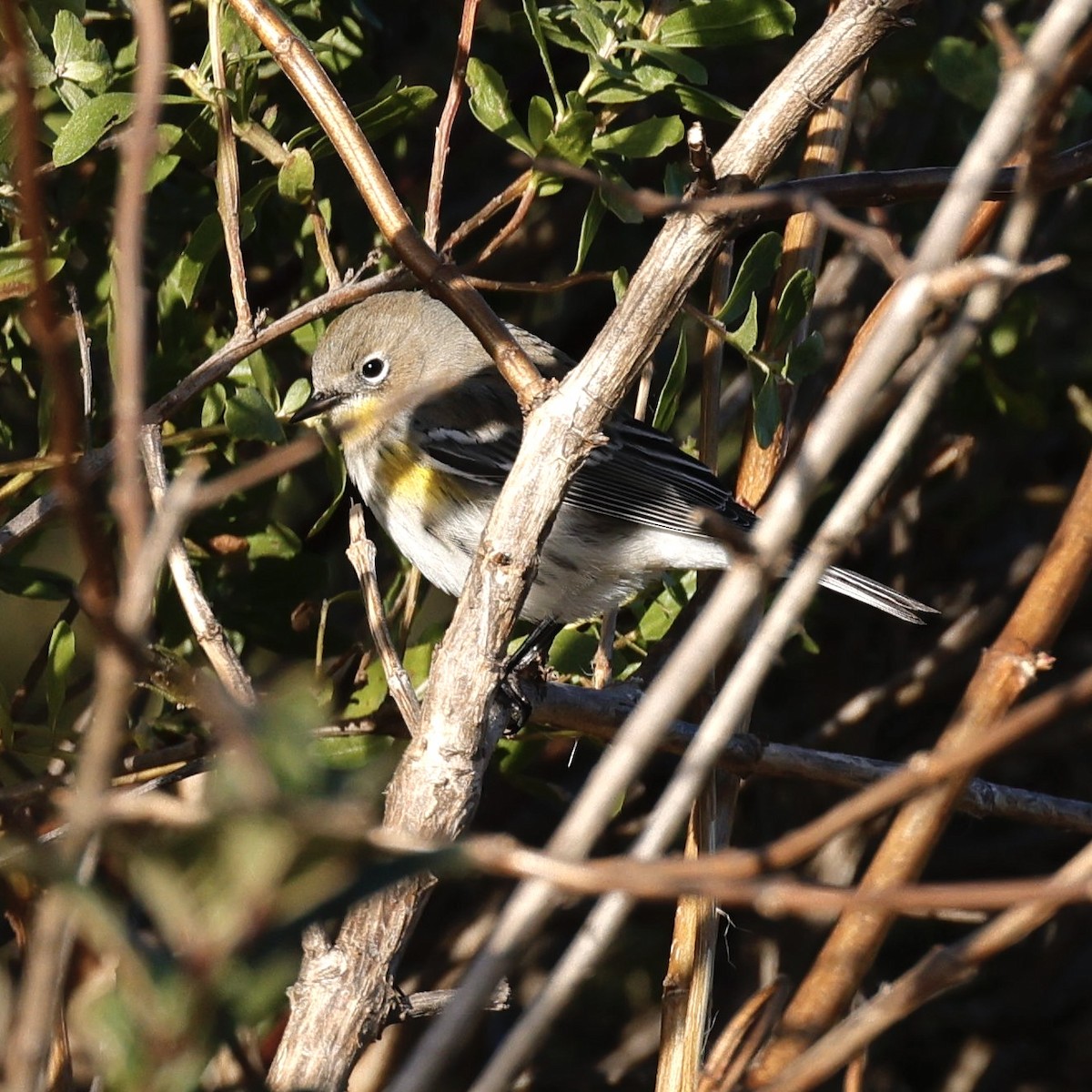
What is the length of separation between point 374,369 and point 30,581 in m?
1.48

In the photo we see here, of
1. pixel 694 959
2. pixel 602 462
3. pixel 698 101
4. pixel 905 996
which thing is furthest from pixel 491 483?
pixel 905 996

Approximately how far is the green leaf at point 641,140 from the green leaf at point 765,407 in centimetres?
47

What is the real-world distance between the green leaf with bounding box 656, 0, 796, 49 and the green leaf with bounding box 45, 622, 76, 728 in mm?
1583

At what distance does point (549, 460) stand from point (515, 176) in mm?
2436

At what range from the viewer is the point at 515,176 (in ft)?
13.6

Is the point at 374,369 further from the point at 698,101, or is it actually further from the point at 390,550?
the point at 698,101

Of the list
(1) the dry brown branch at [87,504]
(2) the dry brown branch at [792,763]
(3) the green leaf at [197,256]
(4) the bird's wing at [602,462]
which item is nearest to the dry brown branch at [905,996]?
(1) the dry brown branch at [87,504]

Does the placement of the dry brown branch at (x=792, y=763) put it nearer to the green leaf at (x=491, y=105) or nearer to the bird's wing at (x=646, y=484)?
the bird's wing at (x=646, y=484)

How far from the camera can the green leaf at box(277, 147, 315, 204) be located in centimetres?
267

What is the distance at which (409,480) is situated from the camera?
3896mm

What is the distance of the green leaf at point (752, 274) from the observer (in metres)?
2.71

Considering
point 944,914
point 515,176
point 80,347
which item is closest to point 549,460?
point 80,347

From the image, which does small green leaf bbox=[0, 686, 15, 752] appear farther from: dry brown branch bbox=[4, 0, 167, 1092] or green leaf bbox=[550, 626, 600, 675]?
dry brown branch bbox=[4, 0, 167, 1092]

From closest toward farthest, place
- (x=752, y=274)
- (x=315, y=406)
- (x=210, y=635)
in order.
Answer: (x=210, y=635), (x=752, y=274), (x=315, y=406)
